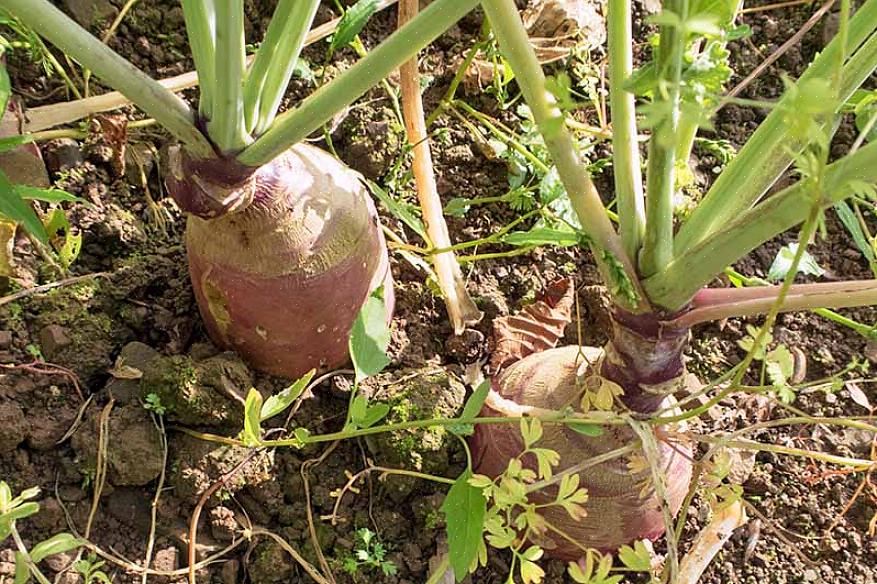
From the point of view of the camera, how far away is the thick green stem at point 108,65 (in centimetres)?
73

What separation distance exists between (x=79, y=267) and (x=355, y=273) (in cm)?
40

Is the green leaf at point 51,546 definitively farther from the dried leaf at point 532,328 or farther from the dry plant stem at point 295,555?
the dried leaf at point 532,328

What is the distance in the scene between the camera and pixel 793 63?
4.92 ft

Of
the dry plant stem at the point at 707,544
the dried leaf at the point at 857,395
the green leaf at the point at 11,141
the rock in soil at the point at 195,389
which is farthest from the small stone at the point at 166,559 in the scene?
the dried leaf at the point at 857,395

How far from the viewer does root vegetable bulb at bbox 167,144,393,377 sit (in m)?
0.98

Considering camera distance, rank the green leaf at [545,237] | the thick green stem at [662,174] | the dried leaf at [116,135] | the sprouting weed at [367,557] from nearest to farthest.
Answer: the thick green stem at [662,174] → the green leaf at [545,237] → the sprouting weed at [367,557] → the dried leaf at [116,135]

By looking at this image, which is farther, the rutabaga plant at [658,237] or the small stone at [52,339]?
the small stone at [52,339]

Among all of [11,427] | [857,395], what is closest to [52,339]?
[11,427]

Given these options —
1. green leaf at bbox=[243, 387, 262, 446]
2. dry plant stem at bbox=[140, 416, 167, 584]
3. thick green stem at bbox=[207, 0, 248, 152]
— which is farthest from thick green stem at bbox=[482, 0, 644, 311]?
dry plant stem at bbox=[140, 416, 167, 584]

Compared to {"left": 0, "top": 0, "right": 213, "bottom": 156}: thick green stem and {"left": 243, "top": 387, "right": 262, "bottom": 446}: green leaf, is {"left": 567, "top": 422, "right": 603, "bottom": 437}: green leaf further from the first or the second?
{"left": 0, "top": 0, "right": 213, "bottom": 156}: thick green stem

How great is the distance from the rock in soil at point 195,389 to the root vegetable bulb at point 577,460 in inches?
12.2

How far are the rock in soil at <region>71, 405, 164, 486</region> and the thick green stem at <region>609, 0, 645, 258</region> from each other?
24.1 inches

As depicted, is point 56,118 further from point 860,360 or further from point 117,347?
point 860,360

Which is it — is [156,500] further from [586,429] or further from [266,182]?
[586,429]
